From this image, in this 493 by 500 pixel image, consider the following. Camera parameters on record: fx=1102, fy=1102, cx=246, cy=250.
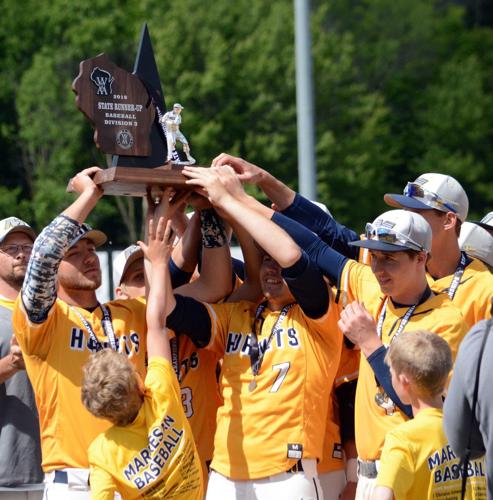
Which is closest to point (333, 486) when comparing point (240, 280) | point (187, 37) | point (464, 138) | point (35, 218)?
point (240, 280)

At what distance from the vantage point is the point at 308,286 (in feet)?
18.0

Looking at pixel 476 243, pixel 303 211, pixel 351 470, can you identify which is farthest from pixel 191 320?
pixel 476 243

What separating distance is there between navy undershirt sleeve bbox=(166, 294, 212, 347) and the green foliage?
82.9ft

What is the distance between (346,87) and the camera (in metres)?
39.9

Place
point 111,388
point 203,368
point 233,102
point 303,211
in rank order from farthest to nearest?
1. point 233,102
2. point 303,211
3. point 203,368
4. point 111,388

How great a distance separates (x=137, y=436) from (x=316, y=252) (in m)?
1.43

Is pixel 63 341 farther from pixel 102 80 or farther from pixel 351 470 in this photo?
pixel 351 470

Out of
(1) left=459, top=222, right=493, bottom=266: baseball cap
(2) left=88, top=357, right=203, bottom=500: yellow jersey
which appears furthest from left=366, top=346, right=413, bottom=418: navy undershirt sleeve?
(1) left=459, top=222, right=493, bottom=266: baseball cap

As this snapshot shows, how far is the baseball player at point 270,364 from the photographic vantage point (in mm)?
5480

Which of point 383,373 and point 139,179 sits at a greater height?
point 139,179

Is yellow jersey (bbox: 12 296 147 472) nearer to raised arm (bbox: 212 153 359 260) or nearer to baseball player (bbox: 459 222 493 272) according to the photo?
raised arm (bbox: 212 153 359 260)

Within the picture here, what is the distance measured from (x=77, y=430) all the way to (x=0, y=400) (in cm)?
123

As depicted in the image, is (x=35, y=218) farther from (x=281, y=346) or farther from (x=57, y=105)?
(x=281, y=346)

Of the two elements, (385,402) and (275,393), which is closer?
(385,402)
